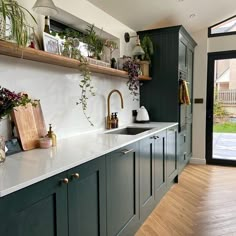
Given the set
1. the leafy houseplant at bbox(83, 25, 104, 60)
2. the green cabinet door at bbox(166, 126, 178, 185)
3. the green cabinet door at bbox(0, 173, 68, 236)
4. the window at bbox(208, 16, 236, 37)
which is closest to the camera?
the green cabinet door at bbox(0, 173, 68, 236)

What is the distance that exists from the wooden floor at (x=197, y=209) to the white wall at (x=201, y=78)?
2.57 ft

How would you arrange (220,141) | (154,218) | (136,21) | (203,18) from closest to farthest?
(154,218) < (136,21) < (203,18) < (220,141)

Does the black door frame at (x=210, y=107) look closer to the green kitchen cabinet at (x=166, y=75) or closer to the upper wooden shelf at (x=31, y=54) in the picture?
the green kitchen cabinet at (x=166, y=75)

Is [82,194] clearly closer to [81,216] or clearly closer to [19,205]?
[81,216]

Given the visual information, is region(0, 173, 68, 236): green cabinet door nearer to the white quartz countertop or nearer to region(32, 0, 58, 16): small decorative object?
the white quartz countertop

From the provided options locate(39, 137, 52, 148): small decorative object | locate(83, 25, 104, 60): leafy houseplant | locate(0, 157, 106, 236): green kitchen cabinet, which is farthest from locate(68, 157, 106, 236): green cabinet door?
locate(83, 25, 104, 60): leafy houseplant

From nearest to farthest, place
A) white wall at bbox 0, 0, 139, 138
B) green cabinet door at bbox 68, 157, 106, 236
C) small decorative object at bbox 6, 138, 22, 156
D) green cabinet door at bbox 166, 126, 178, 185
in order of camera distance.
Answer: green cabinet door at bbox 68, 157, 106, 236 → small decorative object at bbox 6, 138, 22, 156 → white wall at bbox 0, 0, 139, 138 → green cabinet door at bbox 166, 126, 178, 185

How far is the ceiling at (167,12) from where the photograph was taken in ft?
9.41

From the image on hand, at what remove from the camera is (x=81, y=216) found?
1.42m

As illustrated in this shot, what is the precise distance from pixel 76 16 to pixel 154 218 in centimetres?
217

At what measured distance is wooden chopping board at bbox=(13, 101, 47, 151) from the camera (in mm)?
1648

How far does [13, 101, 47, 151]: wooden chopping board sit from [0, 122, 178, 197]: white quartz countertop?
88 millimetres

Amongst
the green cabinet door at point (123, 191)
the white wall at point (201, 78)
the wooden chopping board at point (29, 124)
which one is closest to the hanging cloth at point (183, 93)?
the white wall at point (201, 78)

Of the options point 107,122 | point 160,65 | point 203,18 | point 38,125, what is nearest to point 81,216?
point 38,125
